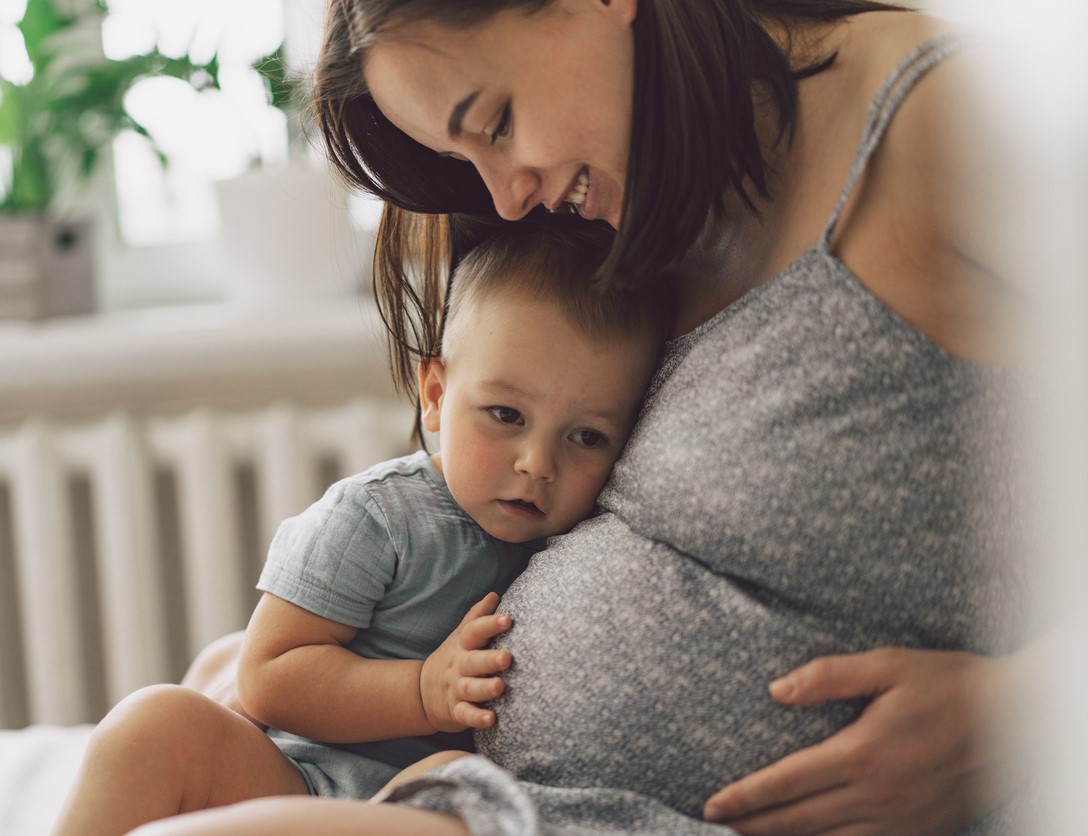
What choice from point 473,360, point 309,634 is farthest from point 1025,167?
point 309,634

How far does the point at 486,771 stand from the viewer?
2.07ft

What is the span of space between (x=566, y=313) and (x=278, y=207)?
0.94 meters

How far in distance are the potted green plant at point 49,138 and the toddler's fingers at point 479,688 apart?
48.1 inches

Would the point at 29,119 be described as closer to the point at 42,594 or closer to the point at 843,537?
the point at 42,594

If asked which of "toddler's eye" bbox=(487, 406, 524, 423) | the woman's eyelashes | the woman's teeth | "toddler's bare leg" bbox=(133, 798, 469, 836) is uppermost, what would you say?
the woman's eyelashes

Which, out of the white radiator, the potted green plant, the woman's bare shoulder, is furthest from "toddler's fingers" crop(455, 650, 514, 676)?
the potted green plant

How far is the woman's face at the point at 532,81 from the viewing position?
0.75 m

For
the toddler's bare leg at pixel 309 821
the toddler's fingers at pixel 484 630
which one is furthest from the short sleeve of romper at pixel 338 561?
the toddler's bare leg at pixel 309 821

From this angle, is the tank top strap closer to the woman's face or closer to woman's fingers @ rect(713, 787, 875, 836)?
the woman's face

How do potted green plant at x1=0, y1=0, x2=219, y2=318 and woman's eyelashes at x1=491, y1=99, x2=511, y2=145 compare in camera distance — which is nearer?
woman's eyelashes at x1=491, y1=99, x2=511, y2=145

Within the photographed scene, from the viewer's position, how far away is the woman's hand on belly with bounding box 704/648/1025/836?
0.67 meters

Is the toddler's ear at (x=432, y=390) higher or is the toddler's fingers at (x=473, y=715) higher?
the toddler's ear at (x=432, y=390)

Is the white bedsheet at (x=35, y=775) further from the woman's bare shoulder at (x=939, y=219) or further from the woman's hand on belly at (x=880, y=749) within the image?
the woman's bare shoulder at (x=939, y=219)

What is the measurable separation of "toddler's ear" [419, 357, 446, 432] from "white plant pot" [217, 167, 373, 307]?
0.76 metres
